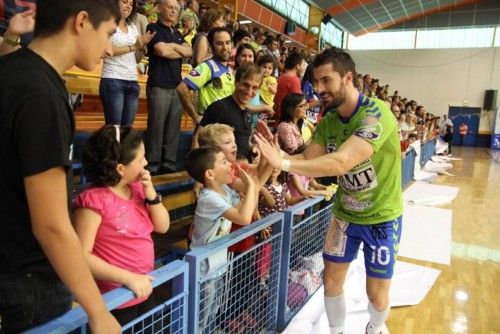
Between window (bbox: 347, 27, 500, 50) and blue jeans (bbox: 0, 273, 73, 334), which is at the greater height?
window (bbox: 347, 27, 500, 50)

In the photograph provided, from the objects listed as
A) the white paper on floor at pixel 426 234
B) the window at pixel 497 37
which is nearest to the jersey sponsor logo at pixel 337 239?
the white paper on floor at pixel 426 234

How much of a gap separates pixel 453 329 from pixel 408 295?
18.6 inches

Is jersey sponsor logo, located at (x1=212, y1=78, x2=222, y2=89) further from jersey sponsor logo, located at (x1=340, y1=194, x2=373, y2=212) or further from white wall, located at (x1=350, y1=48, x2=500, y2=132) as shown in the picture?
white wall, located at (x1=350, y1=48, x2=500, y2=132)

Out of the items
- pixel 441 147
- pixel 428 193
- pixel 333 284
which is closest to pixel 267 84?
pixel 333 284

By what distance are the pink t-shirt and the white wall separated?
20.4 meters

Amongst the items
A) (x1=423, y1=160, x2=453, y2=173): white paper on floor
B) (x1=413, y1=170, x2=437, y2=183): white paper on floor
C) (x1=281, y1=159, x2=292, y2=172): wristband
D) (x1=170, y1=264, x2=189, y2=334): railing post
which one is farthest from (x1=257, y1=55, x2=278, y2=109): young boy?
(x1=423, y1=160, x2=453, y2=173): white paper on floor

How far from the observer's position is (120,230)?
52.2 inches

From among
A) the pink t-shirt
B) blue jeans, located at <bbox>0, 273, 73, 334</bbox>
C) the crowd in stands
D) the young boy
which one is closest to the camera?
blue jeans, located at <bbox>0, 273, 73, 334</bbox>

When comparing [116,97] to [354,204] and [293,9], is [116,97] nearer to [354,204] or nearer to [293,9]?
[354,204]

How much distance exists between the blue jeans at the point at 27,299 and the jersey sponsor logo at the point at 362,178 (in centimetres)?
147

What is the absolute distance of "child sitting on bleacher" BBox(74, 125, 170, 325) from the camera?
1212 millimetres

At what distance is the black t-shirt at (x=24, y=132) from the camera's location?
0.75m

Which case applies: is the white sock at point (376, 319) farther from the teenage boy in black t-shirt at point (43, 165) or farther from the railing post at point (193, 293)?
the teenage boy in black t-shirt at point (43, 165)

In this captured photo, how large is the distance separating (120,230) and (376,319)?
58.9 inches
